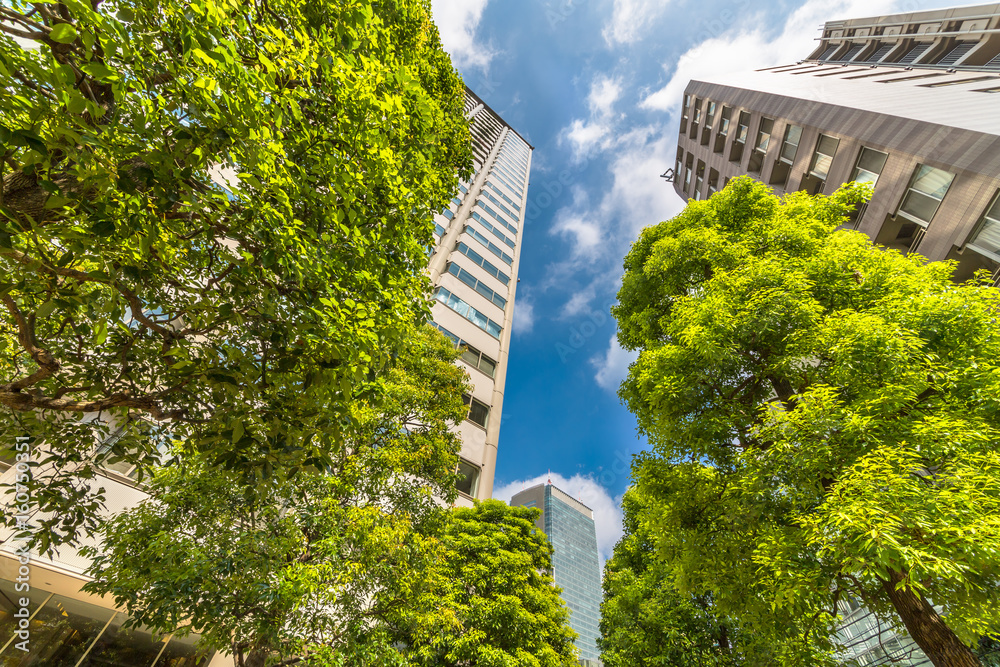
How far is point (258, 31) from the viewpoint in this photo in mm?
3580

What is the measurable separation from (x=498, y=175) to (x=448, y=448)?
121ft

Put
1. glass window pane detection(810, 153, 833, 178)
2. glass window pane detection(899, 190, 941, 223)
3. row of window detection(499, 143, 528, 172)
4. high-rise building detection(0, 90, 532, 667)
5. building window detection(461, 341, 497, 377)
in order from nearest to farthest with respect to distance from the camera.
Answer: high-rise building detection(0, 90, 532, 667) < glass window pane detection(899, 190, 941, 223) < glass window pane detection(810, 153, 833, 178) < building window detection(461, 341, 497, 377) < row of window detection(499, 143, 528, 172)

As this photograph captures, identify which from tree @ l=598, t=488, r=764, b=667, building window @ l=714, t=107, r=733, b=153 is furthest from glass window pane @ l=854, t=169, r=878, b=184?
tree @ l=598, t=488, r=764, b=667

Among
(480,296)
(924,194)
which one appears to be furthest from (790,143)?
(480,296)

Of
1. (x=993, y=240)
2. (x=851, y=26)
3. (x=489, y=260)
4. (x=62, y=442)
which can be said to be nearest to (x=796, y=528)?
(x=62, y=442)

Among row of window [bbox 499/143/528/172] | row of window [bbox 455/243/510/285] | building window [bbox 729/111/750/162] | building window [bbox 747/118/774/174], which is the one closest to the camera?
building window [bbox 747/118/774/174]

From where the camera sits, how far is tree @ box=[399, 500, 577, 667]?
8.17 meters

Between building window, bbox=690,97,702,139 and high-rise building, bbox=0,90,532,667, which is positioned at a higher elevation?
building window, bbox=690,97,702,139

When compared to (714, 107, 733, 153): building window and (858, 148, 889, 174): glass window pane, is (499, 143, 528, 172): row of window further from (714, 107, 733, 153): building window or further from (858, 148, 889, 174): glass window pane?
(858, 148, 889, 174): glass window pane

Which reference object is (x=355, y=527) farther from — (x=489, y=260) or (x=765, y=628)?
(x=489, y=260)

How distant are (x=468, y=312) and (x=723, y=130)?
685 inches

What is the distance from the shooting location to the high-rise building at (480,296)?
16406 millimetres

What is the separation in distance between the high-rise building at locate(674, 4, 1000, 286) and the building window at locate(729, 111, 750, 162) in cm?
6

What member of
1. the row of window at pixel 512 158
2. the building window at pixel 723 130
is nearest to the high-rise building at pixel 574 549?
the row of window at pixel 512 158
